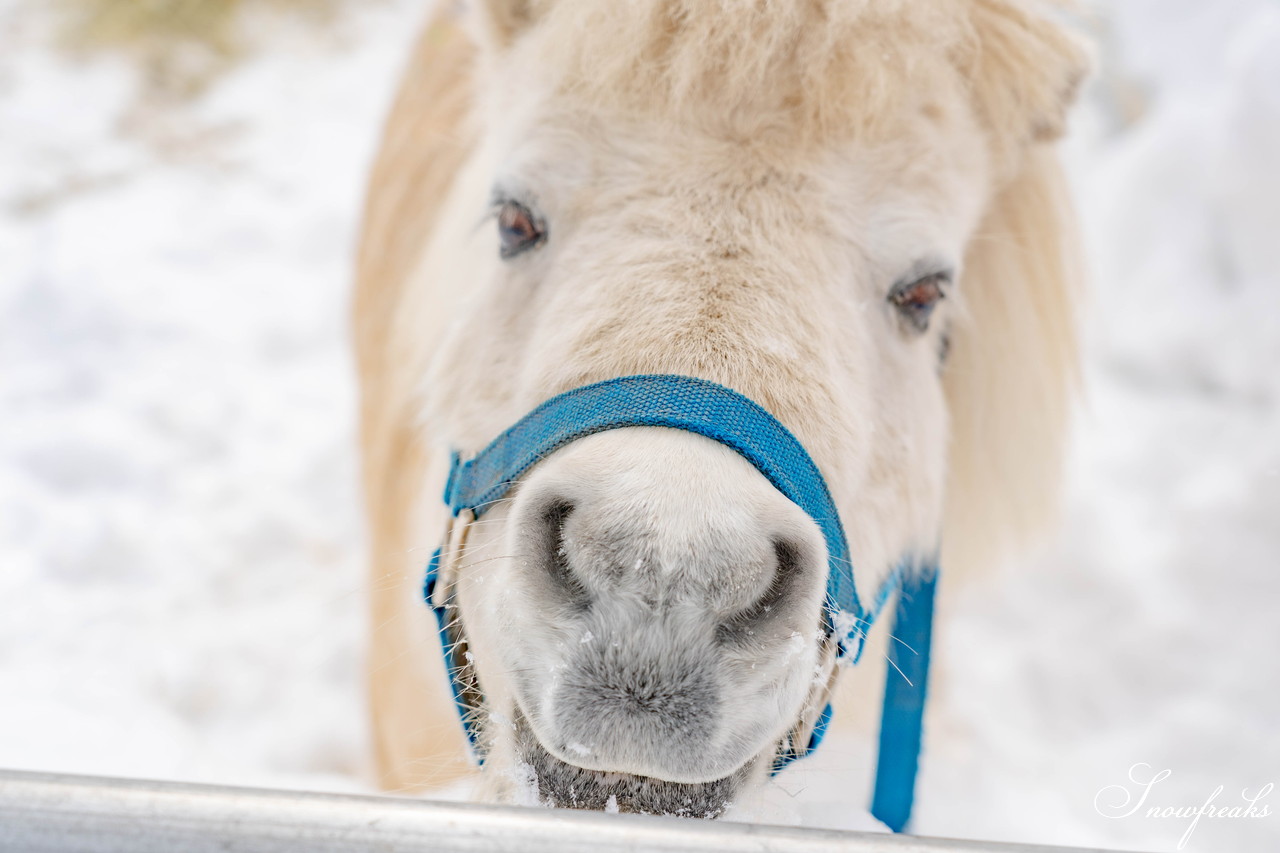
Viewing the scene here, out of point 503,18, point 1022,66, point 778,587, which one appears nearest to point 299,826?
point 778,587

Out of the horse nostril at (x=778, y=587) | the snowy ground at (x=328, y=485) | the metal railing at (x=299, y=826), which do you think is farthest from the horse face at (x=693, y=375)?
the snowy ground at (x=328, y=485)

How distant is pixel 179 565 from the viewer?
299cm

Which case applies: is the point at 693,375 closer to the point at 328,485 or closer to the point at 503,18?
the point at 503,18

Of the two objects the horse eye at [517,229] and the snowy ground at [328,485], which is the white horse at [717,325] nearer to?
the horse eye at [517,229]

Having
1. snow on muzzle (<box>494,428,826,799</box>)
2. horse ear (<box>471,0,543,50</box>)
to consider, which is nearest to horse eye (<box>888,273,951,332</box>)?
snow on muzzle (<box>494,428,826,799</box>)

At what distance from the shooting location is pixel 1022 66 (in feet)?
4.60

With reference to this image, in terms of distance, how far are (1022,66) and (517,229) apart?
2.93ft

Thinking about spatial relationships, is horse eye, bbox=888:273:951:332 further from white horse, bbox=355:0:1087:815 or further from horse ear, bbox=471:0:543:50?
horse ear, bbox=471:0:543:50

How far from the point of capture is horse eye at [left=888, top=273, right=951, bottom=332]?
4.28 ft

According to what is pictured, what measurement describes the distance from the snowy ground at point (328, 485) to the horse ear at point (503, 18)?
47.6 inches

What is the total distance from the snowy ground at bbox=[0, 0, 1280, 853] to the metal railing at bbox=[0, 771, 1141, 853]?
687 mm

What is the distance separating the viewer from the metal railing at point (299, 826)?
608 mm

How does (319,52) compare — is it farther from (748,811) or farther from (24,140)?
(748,811)

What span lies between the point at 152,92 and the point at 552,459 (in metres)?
5.54
